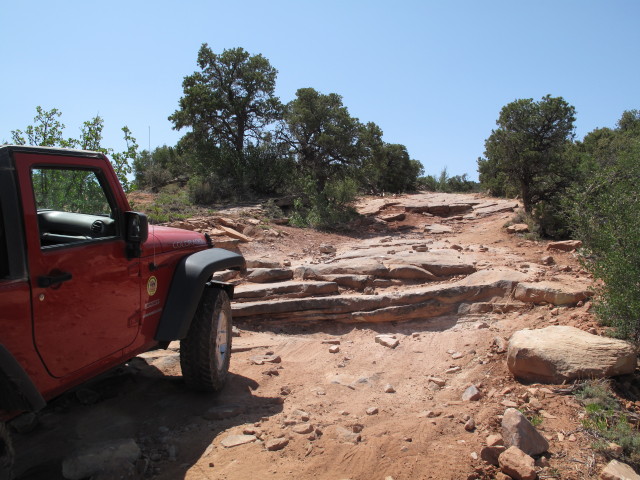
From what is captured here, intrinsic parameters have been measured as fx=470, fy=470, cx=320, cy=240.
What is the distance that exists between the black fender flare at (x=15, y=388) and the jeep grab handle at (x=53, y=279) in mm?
367

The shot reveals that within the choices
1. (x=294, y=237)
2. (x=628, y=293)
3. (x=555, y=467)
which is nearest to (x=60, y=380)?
(x=555, y=467)

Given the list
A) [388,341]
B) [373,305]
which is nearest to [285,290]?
[373,305]

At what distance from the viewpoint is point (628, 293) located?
14.4 ft

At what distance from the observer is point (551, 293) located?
5668 millimetres

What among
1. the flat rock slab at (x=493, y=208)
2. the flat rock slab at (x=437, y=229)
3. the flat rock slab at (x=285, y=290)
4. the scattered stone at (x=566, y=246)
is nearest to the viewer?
the flat rock slab at (x=285, y=290)

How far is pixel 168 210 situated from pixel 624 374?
11.9 metres

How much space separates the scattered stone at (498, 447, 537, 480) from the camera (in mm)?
2762

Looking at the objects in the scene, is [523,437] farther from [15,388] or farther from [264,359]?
[15,388]

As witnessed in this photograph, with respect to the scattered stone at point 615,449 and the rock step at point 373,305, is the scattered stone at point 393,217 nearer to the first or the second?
the rock step at point 373,305

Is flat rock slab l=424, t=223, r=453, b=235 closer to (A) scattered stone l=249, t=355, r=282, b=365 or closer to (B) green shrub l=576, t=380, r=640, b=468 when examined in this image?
(A) scattered stone l=249, t=355, r=282, b=365

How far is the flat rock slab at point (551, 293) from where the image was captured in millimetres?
5566


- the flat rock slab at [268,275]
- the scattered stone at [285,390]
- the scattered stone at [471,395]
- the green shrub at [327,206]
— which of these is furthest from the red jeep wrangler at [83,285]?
the green shrub at [327,206]

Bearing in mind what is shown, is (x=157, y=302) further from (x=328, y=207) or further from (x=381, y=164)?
(x=381, y=164)

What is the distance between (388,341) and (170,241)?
115 inches
